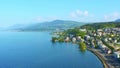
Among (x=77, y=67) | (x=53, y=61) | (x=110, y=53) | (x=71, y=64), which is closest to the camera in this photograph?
(x=77, y=67)

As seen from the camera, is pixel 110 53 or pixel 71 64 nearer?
pixel 71 64

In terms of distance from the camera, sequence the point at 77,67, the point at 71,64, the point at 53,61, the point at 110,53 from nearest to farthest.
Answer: the point at 77,67 → the point at 71,64 → the point at 53,61 → the point at 110,53

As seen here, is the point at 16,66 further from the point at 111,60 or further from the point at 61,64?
the point at 111,60

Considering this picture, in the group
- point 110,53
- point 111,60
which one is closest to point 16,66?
point 111,60

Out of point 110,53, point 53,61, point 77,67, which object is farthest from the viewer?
point 110,53

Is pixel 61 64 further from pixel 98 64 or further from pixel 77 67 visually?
pixel 98 64

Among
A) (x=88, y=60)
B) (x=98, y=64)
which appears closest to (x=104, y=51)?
(x=88, y=60)

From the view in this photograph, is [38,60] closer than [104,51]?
Yes

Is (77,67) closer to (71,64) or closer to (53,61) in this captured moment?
(71,64)
